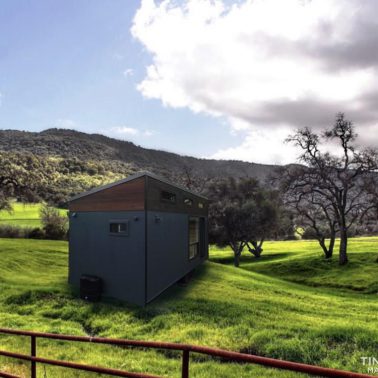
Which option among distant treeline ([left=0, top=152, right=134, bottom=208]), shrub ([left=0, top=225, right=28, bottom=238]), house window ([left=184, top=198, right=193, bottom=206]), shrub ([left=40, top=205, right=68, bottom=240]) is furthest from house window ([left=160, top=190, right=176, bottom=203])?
shrub ([left=0, top=225, right=28, bottom=238])

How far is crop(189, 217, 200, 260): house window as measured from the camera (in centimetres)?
2297

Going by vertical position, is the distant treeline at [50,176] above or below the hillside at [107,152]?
below

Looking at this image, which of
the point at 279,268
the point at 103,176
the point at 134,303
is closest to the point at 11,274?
the point at 134,303

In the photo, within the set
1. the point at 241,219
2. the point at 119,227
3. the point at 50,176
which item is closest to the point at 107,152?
the point at 50,176

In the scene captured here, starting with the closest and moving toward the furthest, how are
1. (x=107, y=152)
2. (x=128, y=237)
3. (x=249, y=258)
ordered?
(x=128, y=237)
(x=249, y=258)
(x=107, y=152)

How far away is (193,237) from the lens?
24141 mm

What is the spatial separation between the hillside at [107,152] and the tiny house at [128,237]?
103267mm

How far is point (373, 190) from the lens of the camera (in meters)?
33.9

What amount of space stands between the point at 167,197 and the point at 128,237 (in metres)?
3.51

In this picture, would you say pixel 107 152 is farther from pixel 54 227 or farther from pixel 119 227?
pixel 119 227

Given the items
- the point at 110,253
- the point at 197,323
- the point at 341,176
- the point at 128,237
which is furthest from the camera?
the point at 341,176

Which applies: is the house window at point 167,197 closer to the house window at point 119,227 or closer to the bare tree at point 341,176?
the house window at point 119,227

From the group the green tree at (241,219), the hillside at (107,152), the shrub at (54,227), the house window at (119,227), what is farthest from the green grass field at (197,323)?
the hillside at (107,152)

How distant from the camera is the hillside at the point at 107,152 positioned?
12769 cm
